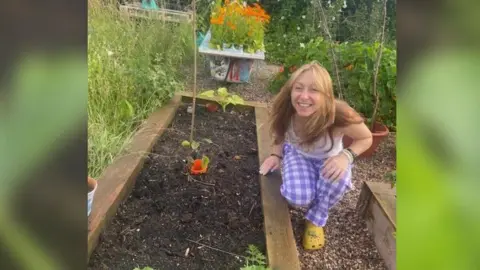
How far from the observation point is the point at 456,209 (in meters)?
0.37

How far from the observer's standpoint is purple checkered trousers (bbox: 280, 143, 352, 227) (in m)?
1.12

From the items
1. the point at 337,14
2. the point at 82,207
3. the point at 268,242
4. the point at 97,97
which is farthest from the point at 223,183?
the point at 82,207

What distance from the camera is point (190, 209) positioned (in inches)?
46.1

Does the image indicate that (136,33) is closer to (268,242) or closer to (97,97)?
(97,97)

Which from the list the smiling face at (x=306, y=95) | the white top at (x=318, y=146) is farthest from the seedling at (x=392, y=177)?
the smiling face at (x=306, y=95)

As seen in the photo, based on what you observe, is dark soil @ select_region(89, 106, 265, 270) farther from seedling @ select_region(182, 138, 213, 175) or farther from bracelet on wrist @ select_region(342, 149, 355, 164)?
bracelet on wrist @ select_region(342, 149, 355, 164)

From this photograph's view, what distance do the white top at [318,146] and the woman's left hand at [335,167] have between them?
0.04ft

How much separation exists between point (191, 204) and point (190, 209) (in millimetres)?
17

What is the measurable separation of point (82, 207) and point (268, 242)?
71 cm

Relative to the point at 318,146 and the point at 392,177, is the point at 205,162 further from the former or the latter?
the point at 392,177

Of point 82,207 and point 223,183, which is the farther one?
point 223,183

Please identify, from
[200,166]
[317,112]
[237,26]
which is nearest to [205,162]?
[200,166]

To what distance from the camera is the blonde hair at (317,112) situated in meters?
0.83

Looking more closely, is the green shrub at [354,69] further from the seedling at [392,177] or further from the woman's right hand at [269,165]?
the woman's right hand at [269,165]
